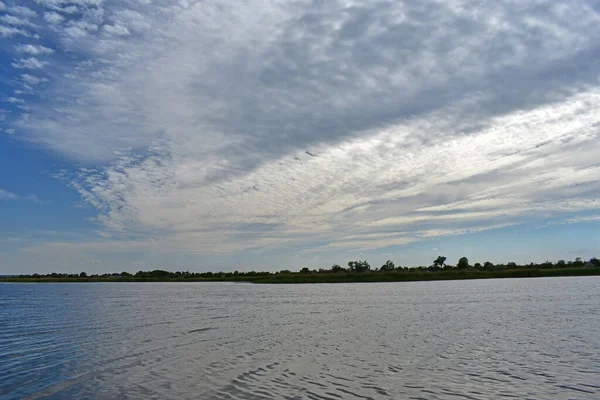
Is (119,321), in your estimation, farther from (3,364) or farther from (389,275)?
(389,275)

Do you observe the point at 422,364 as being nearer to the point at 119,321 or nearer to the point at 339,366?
the point at 339,366

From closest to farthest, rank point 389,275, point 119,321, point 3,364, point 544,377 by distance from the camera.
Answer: point 544,377 < point 3,364 < point 119,321 < point 389,275

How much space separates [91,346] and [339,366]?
18662mm

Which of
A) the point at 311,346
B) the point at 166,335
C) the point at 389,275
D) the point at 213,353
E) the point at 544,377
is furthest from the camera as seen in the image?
the point at 389,275

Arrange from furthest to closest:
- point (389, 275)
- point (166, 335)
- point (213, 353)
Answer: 1. point (389, 275)
2. point (166, 335)
3. point (213, 353)

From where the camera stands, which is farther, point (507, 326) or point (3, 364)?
point (507, 326)

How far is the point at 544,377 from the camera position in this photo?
18.9 meters

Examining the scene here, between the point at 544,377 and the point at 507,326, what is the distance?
1825cm

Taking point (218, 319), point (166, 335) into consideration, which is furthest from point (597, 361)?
point (218, 319)

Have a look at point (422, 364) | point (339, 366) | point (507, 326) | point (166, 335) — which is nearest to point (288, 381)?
point (339, 366)

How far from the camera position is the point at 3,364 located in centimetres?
2342

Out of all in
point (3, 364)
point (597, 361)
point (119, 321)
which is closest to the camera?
point (597, 361)

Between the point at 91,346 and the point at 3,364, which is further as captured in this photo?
the point at 91,346

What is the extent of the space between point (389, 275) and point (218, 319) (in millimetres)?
125040
